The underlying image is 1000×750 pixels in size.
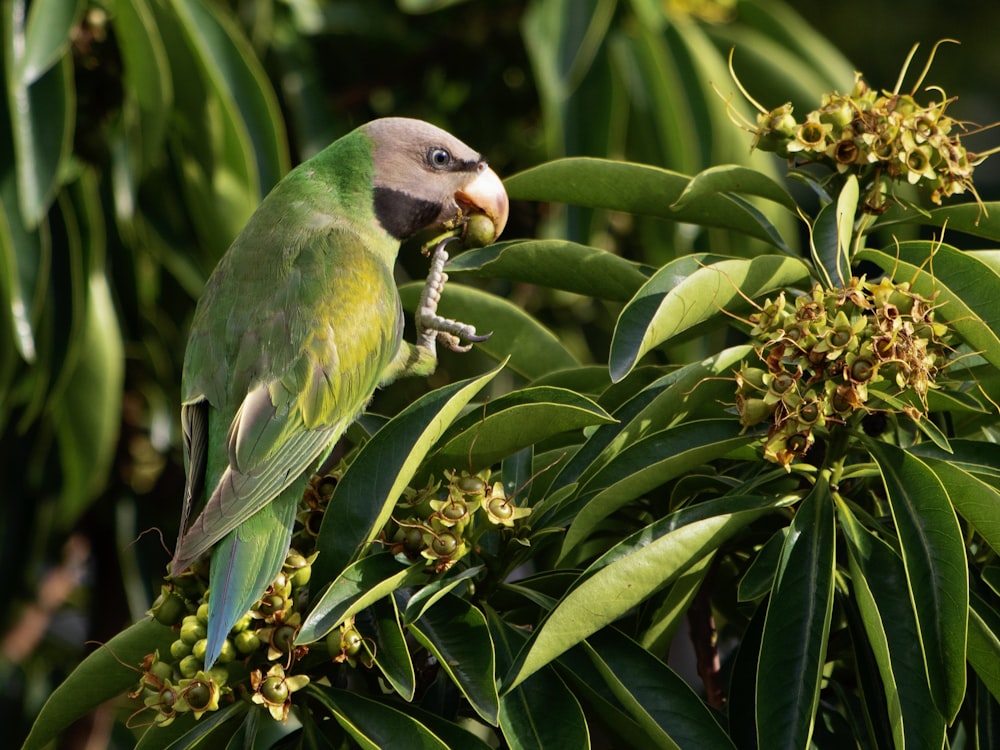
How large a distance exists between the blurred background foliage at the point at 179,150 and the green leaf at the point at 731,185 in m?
0.83

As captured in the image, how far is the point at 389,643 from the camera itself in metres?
1.34

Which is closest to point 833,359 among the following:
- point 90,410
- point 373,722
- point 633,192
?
point 633,192

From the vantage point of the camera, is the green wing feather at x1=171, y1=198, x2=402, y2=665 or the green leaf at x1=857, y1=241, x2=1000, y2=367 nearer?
the green leaf at x1=857, y1=241, x2=1000, y2=367

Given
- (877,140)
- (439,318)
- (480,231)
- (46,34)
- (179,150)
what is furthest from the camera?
(179,150)

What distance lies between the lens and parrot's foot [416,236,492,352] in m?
1.78

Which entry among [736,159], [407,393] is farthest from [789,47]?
[407,393]

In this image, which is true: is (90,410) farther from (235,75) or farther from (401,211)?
(401,211)

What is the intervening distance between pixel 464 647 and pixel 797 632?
358 mm

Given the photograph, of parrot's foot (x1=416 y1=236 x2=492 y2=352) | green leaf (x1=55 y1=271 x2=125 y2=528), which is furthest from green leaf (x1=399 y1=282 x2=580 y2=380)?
green leaf (x1=55 y1=271 x2=125 y2=528)

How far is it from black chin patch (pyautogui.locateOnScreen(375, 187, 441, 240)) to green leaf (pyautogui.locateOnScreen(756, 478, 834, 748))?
108cm

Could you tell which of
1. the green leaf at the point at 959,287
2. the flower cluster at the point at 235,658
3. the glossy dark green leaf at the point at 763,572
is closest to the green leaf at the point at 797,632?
the glossy dark green leaf at the point at 763,572

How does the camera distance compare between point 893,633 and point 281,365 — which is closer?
point 893,633

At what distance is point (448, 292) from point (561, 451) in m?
0.32

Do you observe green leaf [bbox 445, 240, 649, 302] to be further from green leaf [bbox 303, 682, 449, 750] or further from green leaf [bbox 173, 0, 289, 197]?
green leaf [bbox 173, 0, 289, 197]
